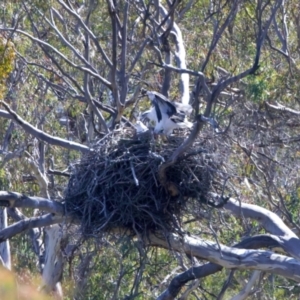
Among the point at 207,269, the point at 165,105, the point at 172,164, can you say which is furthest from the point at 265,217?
the point at 165,105

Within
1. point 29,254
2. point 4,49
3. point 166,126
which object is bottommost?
point 29,254

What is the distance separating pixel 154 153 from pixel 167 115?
79 centimetres

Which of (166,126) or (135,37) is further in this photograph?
(135,37)

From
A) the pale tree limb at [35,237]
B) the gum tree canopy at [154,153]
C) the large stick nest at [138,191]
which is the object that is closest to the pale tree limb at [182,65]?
the gum tree canopy at [154,153]

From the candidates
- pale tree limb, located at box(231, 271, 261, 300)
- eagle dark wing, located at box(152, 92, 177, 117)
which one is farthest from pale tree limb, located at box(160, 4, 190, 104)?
pale tree limb, located at box(231, 271, 261, 300)

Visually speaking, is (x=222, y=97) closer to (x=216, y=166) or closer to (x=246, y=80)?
(x=246, y=80)

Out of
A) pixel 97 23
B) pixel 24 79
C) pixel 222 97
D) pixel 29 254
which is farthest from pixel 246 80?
pixel 29 254

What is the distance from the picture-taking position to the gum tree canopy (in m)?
5.88

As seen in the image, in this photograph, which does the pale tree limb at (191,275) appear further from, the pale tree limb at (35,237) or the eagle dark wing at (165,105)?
the pale tree limb at (35,237)

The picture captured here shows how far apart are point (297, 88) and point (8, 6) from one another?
3.97 m

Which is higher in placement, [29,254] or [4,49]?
[4,49]

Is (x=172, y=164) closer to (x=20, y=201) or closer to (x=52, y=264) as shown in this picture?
(x=20, y=201)

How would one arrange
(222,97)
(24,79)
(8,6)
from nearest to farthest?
(222,97) → (8,6) → (24,79)

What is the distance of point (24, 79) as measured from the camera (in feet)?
38.6
